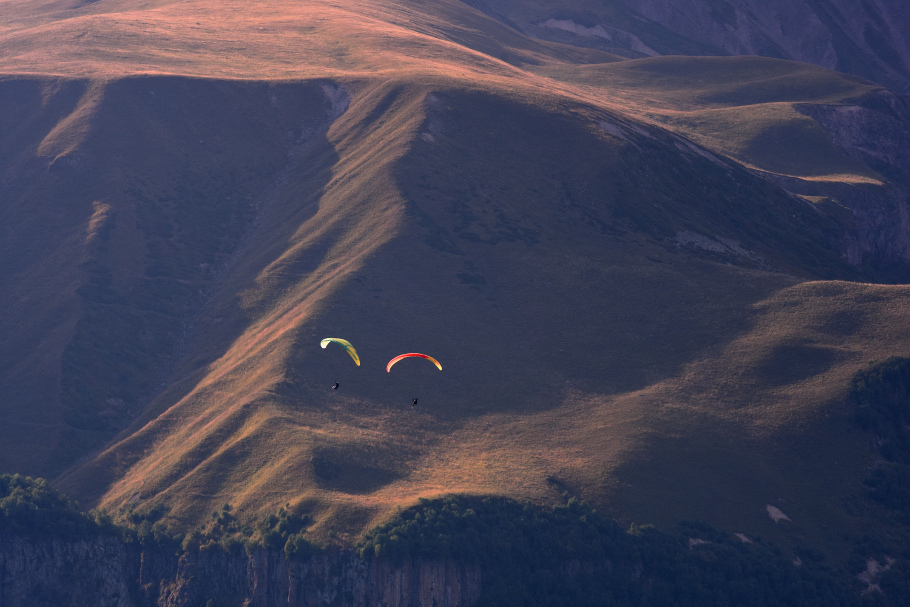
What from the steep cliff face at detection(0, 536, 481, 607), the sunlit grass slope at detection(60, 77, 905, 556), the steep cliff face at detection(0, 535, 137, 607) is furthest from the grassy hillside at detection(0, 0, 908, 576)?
the steep cliff face at detection(0, 535, 137, 607)

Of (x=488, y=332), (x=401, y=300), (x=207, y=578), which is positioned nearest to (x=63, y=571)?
(x=207, y=578)

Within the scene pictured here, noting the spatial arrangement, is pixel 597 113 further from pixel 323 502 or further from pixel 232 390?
pixel 323 502

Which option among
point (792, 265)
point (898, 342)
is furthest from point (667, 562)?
point (792, 265)

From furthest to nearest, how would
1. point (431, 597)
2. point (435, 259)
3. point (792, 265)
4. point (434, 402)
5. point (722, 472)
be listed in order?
point (792, 265) < point (435, 259) < point (434, 402) < point (722, 472) < point (431, 597)

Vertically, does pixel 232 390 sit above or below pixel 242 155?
below

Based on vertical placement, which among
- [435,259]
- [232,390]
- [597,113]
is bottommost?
[232,390]

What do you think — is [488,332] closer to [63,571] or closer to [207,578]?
[207,578]

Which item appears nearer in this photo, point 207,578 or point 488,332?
point 207,578
